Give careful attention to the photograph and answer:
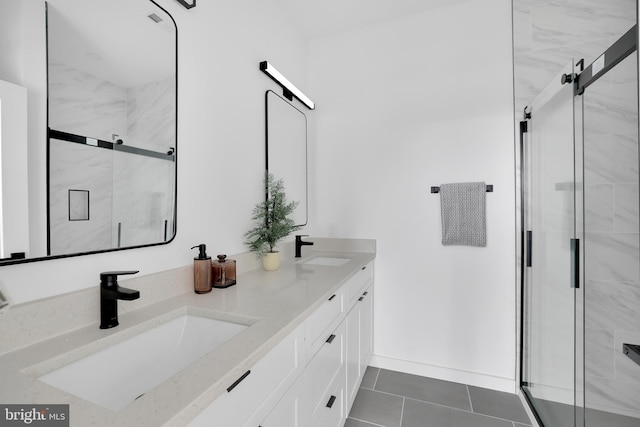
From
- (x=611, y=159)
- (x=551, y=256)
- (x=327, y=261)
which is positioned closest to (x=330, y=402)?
(x=327, y=261)

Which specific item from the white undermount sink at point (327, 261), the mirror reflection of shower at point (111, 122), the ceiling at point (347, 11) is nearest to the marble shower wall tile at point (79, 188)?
the mirror reflection of shower at point (111, 122)

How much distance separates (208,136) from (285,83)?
0.91 meters

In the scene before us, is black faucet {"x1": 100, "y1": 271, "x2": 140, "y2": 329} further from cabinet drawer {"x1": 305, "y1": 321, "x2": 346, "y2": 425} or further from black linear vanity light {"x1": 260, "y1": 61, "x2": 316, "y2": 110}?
black linear vanity light {"x1": 260, "y1": 61, "x2": 316, "y2": 110}

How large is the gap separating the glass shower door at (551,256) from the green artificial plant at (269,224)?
1.47m

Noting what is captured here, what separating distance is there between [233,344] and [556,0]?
281 centimetres

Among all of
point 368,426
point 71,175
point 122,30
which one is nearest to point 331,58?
point 122,30

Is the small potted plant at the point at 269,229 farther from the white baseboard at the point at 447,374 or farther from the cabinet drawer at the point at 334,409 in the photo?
the white baseboard at the point at 447,374

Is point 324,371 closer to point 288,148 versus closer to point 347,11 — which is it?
point 288,148

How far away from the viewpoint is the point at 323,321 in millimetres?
1299

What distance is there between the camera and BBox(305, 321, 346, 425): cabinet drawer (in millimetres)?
1177

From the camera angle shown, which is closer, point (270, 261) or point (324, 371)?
point (324, 371)

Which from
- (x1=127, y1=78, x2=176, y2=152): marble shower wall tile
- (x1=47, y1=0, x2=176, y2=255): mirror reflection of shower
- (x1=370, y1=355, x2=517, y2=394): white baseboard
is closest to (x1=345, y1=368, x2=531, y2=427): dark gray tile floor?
(x1=370, y1=355, x2=517, y2=394): white baseboard

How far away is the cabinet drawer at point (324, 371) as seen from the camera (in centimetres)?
118

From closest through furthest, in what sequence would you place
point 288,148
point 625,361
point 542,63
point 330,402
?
point 330,402, point 625,361, point 542,63, point 288,148
